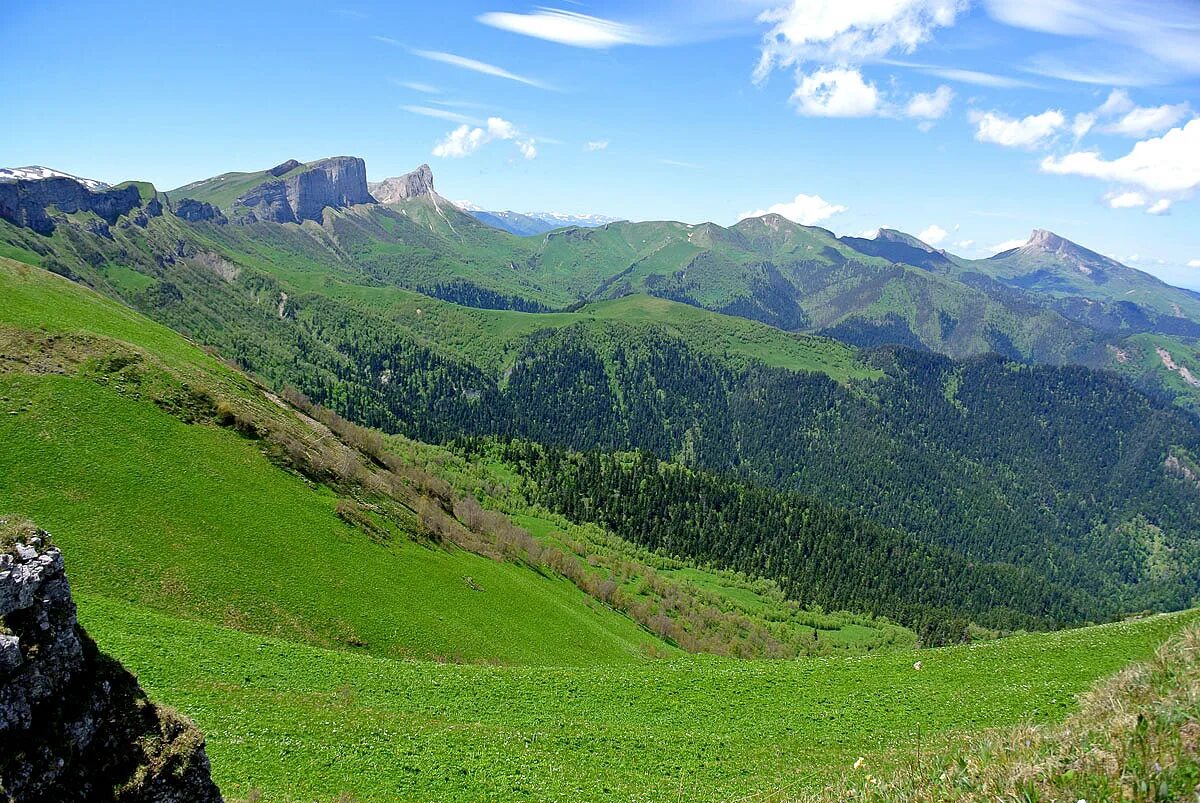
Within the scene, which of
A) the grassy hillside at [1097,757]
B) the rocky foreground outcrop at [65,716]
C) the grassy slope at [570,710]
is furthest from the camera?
the grassy slope at [570,710]

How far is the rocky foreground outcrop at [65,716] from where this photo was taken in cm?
1427

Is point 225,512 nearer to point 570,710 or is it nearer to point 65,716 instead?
point 570,710

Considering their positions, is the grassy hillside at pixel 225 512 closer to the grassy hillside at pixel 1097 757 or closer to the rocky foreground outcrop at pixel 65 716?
the rocky foreground outcrop at pixel 65 716

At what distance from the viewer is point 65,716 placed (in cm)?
1523

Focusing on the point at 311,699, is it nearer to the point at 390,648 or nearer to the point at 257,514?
the point at 390,648

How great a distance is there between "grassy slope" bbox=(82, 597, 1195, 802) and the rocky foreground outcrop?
8.42m

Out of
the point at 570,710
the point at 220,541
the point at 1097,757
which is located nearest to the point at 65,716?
the point at 1097,757

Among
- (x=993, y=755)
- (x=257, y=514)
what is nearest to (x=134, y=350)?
(x=257, y=514)

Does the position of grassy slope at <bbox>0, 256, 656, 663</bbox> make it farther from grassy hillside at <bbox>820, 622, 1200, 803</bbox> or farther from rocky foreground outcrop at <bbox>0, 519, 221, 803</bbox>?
grassy hillside at <bbox>820, 622, 1200, 803</bbox>

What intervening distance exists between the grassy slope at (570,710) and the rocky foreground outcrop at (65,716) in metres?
8.42

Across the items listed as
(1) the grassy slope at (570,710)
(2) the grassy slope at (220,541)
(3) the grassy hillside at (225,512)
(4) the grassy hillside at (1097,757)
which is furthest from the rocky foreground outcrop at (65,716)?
(2) the grassy slope at (220,541)

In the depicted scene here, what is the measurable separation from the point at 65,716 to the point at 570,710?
86.6 feet

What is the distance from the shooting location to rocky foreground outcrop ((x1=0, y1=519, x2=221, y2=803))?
14.3 metres

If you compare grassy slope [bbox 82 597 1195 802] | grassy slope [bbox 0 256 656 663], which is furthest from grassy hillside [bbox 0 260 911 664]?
grassy slope [bbox 82 597 1195 802]
